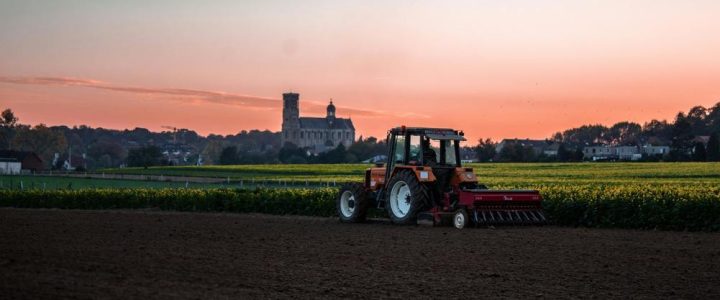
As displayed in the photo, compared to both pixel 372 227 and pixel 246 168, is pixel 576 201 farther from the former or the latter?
pixel 246 168

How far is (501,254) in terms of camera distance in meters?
19.2

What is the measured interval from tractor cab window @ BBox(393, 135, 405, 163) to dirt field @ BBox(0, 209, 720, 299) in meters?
1.94

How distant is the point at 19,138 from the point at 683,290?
7748 inches

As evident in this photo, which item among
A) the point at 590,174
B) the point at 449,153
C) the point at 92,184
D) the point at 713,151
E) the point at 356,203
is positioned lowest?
the point at 356,203

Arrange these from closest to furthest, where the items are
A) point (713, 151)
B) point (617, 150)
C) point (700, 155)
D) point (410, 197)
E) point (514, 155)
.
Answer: point (410, 197), point (700, 155), point (713, 151), point (514, 155), point (617, 150)

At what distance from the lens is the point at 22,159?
146 metres

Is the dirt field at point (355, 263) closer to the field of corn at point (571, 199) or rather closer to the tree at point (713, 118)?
the field of corn at point (571, 199)

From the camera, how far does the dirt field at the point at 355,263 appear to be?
14219mm

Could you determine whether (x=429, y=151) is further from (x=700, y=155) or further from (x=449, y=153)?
(x=700, y=155)

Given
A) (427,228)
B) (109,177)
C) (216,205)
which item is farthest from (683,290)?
(109,177)

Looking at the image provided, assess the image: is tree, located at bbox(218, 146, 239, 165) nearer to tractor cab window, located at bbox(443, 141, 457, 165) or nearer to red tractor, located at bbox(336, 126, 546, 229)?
red tractor, located at bbox(336, 126, 546, 229)

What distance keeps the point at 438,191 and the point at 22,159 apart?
130 meters

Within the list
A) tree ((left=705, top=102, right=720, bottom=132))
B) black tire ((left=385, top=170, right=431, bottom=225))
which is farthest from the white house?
black tire ((left=385, top=170, right=431, bottom=225))

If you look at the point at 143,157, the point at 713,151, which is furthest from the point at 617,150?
the point at 143,157
